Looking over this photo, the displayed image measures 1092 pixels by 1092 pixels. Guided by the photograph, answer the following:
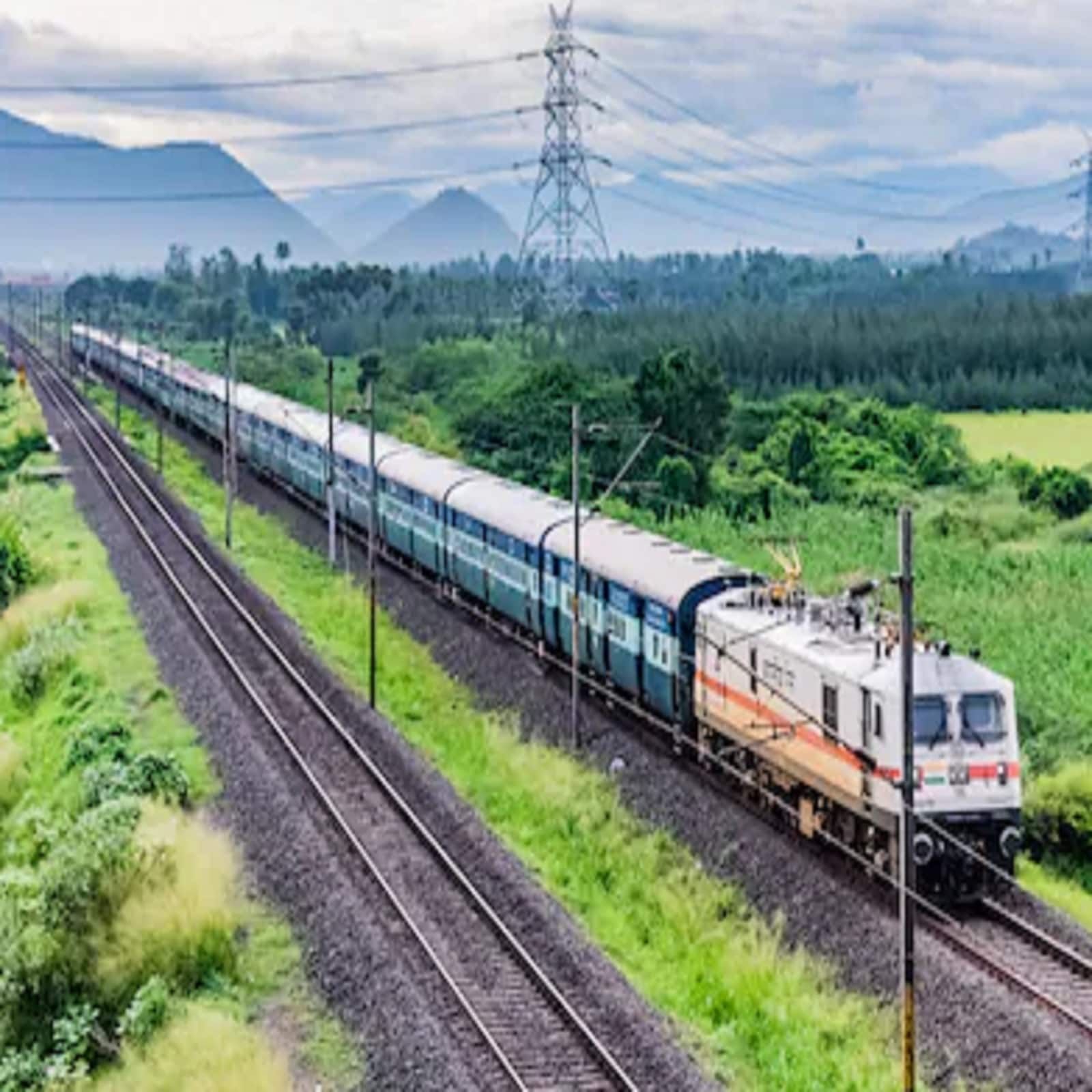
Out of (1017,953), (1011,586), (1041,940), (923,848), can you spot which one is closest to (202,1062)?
(923,848)

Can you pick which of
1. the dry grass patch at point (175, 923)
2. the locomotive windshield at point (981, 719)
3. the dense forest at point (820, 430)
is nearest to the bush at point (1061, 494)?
the dense forest at point (820, 430)

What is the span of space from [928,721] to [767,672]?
14.0 ft

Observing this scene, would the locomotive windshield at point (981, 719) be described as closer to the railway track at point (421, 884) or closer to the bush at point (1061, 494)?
the railway track at point (421, 884)

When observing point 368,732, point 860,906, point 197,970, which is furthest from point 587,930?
point 368,732

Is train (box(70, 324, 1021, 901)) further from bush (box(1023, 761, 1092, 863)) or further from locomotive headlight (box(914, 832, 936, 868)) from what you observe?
bush (box(1023, 761, 1092, 863))

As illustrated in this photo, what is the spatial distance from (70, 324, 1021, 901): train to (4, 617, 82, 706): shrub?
405 inches

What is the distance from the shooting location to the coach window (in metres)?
26.2

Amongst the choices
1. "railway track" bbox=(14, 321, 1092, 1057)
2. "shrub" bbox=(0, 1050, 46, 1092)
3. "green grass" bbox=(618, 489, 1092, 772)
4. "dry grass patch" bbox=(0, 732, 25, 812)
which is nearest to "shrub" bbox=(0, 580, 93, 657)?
"dry grass patch" bbox=(0, 732, 25, 812)

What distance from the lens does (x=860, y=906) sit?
2536cm

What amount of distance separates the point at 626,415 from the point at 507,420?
232 inches

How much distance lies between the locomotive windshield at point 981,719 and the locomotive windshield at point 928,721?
0.38 metres

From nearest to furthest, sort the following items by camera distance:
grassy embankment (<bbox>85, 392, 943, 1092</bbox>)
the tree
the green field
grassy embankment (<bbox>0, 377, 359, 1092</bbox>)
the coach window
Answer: grassy embankment (<bbox>85, 392, 943, 1092</bbox>), grassy embankment (<bbox>0, 377, 359, 1092</bbox>), the coach window, the tree, the green field

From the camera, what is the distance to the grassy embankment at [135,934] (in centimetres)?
2158

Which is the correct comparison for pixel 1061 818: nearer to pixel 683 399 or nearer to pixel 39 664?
pixel 39 664
